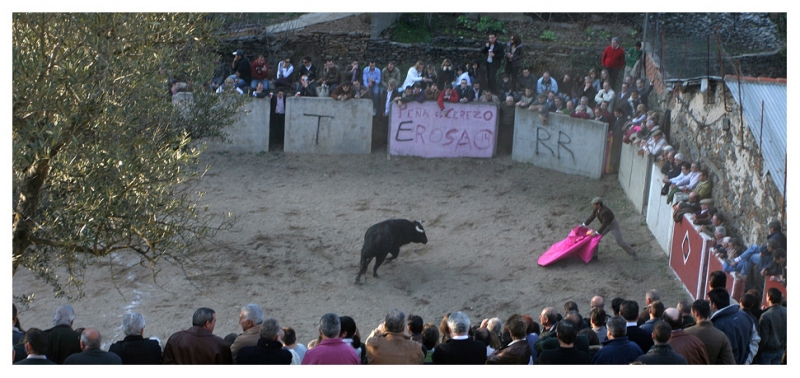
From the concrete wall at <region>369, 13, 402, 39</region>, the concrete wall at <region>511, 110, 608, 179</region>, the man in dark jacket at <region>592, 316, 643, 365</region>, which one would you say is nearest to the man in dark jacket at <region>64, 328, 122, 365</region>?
the man in dark jacket at <region>592, 316, 643, 365</region>

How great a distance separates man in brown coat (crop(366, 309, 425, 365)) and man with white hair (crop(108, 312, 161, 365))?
1.93 meters

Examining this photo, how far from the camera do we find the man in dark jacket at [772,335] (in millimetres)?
9203

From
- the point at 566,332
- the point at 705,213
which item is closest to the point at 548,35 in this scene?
Result: the point at 705,213

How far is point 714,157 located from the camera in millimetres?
16000

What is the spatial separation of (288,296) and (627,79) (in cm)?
972

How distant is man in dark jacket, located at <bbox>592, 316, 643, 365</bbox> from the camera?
805 centimetres

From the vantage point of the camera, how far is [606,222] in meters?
15.8

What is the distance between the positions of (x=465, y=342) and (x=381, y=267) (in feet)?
25.0

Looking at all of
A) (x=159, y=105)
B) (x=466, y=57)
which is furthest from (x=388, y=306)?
(x=466, y=57)

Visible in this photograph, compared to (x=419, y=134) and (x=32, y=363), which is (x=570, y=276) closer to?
(x=419, y=134)

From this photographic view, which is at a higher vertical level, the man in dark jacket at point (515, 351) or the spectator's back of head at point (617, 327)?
the spectator's back of head at point (617, 327)

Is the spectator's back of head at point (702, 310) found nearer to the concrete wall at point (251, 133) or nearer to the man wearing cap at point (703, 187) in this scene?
the man wearing cap at point (703, 187)

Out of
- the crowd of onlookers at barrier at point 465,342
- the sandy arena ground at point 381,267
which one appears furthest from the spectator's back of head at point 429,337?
the sandy arena ground at point 381,267

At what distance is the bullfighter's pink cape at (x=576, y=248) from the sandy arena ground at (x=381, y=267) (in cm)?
16
